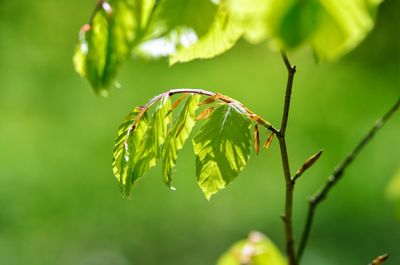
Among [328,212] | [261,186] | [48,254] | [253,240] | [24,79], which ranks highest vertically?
[24,79]

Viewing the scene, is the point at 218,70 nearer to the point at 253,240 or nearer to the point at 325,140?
the point at 325,140

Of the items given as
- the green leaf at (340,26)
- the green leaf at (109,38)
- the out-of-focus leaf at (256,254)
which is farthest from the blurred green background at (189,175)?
the green leaf at (340,26)

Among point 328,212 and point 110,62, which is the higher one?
point 110,62

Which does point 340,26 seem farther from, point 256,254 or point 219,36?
point 256,254

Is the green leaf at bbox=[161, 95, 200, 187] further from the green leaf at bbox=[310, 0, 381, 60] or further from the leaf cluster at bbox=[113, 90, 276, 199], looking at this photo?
the green leaf at bbox=[310, 0, 381, 60]

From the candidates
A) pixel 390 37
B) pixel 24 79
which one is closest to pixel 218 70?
pixel 390 37

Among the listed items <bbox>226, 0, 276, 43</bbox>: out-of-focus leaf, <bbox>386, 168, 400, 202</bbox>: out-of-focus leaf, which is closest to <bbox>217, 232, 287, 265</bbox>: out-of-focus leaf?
<bbox>386, 168, 400, 202</bbox>: out-of-focus leaf
